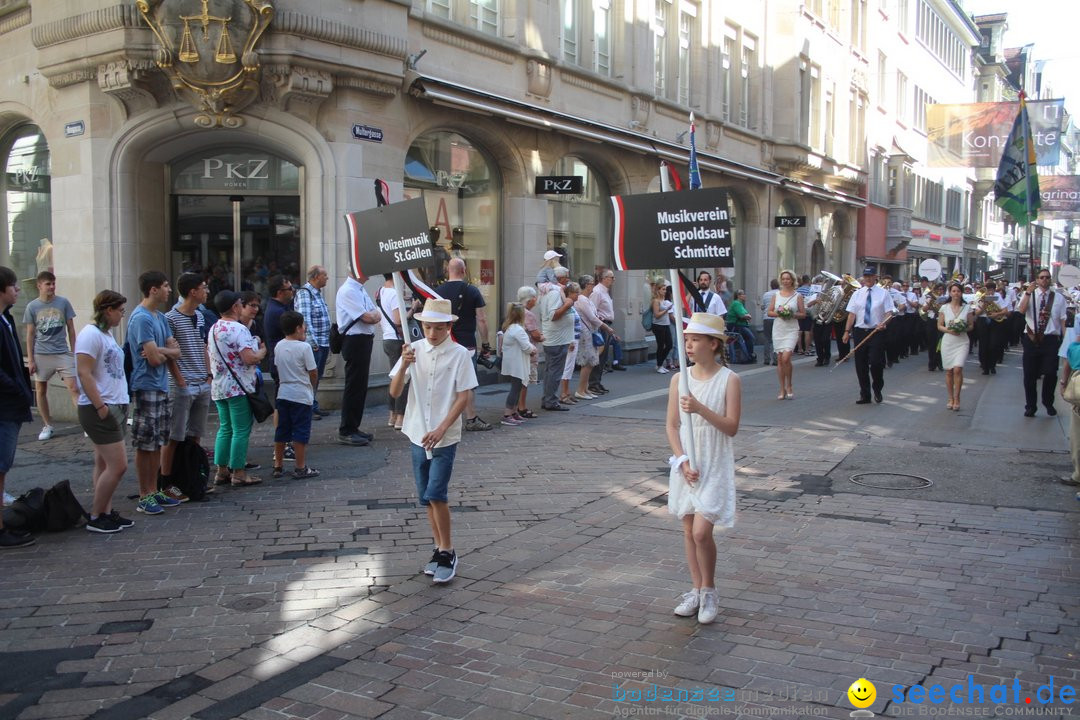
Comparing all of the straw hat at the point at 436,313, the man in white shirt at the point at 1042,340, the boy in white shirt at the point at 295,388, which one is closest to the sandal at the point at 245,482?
the boy in white shirt at the point at 295,388

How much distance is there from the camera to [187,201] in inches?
545

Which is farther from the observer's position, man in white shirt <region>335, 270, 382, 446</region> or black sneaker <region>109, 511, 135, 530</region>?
man in white shirt <region>335, 270, 382, 446</region>

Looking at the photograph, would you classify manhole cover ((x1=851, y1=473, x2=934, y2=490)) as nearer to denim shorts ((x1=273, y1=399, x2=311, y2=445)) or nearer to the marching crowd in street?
the marching crowd in street

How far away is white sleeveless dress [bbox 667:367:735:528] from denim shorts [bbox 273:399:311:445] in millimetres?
4557

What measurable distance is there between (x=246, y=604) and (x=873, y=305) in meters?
11.5

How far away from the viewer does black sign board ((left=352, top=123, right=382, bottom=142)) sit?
13125 mm

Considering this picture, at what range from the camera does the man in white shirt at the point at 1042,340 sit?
12.7 metres

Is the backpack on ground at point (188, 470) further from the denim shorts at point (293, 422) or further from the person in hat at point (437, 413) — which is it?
the person in hat at point (437, 413)

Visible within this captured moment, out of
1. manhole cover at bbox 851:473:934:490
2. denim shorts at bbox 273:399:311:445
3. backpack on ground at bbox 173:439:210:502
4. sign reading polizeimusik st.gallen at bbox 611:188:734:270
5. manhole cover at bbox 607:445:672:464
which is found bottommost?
manhole cover at bbox 851:473:934:490

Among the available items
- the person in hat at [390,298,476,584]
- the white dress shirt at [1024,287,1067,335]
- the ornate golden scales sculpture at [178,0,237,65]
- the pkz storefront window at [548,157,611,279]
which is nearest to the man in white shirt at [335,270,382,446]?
the ornate golden scales sculpture at [178,0,237,65]

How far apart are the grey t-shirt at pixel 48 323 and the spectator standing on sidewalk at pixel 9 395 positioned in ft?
14.3

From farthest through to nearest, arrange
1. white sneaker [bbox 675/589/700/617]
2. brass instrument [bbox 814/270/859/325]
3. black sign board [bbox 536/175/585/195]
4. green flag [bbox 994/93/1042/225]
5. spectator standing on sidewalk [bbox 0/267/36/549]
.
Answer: green flag [bbox 994/93/1042/225] → brass instrument [bbox 814/270/859/325] → black sign board [bbox 536/175/585/195] → spectator standing on sidewalk [bbox 0/267/36/549] → white sneaker [bbox 675/589/700/617]

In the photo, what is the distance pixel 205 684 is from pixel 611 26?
17914 mm

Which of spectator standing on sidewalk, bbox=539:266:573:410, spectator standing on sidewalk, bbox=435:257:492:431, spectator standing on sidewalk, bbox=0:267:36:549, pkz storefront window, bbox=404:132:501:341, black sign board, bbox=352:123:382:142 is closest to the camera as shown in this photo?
spectator standing on sidewalk, bbox=0:267:36:549
